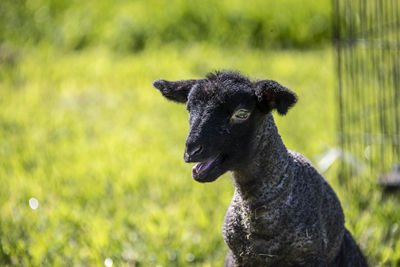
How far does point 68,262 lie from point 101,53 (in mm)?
5777

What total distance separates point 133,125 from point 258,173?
14.7 feet

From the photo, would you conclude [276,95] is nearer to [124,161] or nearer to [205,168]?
[205,168]

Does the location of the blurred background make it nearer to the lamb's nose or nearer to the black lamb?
the black lamb

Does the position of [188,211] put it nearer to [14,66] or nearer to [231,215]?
[231,215]

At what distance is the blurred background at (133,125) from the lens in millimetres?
4172

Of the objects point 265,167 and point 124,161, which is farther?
point 124,161

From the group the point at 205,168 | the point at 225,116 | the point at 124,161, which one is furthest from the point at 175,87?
the point at 124,161

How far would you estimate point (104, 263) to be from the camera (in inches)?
150

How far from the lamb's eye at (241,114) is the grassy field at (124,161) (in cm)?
186

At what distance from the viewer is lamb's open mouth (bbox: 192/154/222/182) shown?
7.38 feet

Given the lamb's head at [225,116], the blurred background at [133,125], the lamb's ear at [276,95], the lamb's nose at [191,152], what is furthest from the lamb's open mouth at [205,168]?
the blurred background at [133,125]

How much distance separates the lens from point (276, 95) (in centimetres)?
223

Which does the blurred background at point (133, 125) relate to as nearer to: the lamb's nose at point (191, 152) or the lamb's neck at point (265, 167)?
the lamb's neck at point (265, 167)

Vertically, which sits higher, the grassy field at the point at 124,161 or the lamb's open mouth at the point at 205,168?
the lamb's open mouth at the point at 205,168
